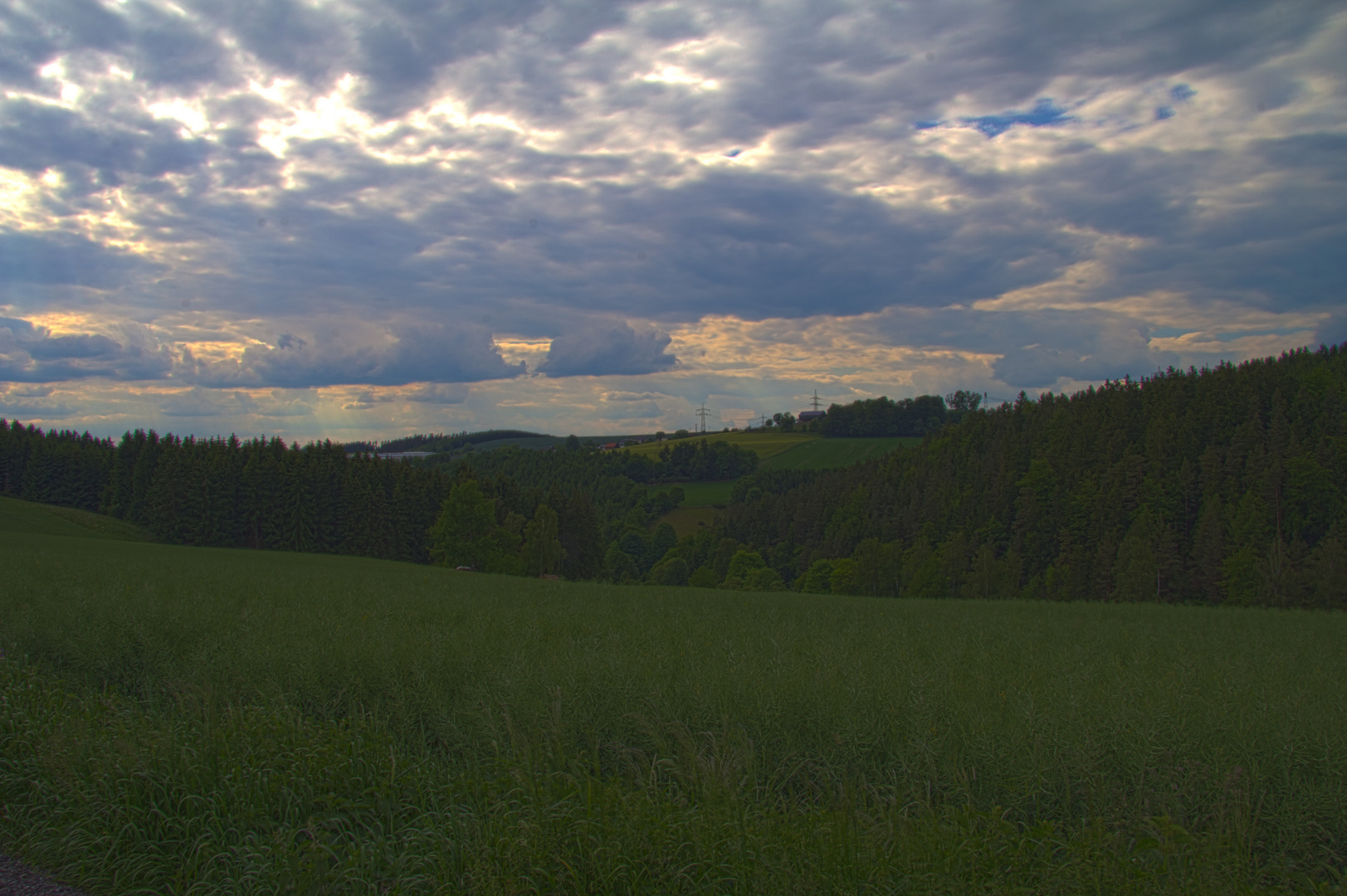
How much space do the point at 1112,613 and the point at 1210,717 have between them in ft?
62.4

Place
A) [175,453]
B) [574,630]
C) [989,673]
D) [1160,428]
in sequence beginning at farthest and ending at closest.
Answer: [1160,428] → [175,453] → [574,630] → [989,673]

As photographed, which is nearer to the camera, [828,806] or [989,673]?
[828,806]

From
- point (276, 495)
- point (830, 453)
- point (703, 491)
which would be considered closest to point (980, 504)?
point (703, 491)

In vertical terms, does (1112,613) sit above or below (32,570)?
below

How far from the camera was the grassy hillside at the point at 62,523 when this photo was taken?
183ft

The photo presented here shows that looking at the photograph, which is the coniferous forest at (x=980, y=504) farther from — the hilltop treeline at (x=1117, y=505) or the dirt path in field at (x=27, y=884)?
the dirt path in field at (x=27, y=884)

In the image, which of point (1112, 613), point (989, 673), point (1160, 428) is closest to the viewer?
point (989, 673)

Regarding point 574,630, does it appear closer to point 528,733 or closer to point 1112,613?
point 528,733

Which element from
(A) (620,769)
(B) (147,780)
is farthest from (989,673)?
(B) (147,780)

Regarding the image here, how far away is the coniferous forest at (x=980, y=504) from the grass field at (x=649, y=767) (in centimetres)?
5715

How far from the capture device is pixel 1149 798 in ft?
17.8

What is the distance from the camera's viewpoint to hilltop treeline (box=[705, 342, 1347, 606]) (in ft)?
211

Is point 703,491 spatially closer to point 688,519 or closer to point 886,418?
point 688,519

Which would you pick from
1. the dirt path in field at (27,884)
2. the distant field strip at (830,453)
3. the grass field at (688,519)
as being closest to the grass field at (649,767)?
the dirt path in field at (27,884)
